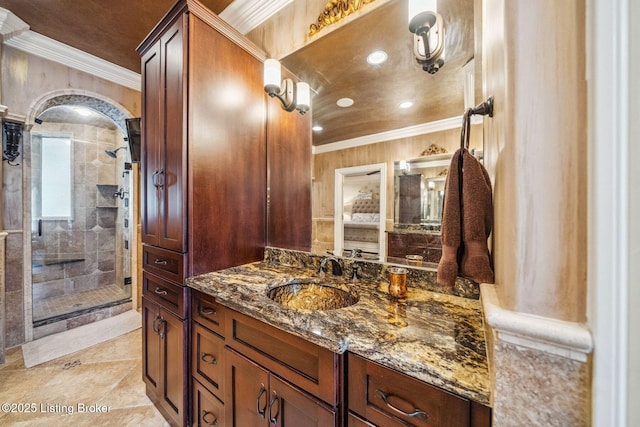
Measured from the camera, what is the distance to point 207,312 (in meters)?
1.21

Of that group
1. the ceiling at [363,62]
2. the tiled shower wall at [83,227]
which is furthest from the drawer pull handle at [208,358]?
the tiled shower wall at [83,227]

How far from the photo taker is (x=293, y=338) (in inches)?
32.6

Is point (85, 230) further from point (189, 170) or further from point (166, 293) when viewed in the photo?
point (189, 170)

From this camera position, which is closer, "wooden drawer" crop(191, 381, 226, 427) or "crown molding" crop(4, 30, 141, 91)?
"wooden drawer" crop(191, 381, 226, 427)

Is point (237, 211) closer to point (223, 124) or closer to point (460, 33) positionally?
point (223, 124)

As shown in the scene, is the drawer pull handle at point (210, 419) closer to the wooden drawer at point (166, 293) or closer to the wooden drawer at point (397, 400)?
the wooden drawer at point (166, 293)

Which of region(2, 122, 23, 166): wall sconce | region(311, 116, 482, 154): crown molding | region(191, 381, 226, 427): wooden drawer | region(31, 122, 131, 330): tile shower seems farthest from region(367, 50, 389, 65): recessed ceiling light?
region(31, 122, 131, 330): tile shower

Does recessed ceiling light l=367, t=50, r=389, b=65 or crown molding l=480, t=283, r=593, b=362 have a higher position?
recessed ceiling light l=367, t=50, r=389, b=65

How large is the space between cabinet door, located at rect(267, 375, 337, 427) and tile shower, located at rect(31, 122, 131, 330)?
10.8ft

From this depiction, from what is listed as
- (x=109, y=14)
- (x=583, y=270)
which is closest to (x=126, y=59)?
(x=109, y=14)

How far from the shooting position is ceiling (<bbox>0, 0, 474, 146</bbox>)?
1.12 meters

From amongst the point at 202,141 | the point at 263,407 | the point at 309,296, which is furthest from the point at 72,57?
the point at 263,407

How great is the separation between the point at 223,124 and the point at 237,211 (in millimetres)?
537

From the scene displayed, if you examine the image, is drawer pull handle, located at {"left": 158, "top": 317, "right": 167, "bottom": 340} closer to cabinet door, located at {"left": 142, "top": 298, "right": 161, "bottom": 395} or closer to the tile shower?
cabinet door, located at {"left": 142, "top": 298, "right": 161, "bottom": 395}
